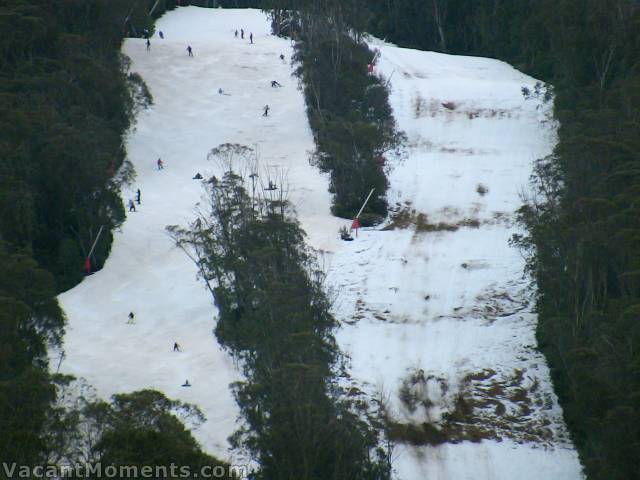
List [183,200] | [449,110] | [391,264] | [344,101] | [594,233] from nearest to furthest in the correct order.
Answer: [594,233], [391,264], [183,200], [344,101], [449,110]

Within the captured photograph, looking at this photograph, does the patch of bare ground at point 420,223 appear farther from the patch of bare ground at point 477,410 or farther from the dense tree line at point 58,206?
the patch of bare ground at point 477,410

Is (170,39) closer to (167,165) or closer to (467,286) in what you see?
(167,165)

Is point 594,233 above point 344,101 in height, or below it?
above

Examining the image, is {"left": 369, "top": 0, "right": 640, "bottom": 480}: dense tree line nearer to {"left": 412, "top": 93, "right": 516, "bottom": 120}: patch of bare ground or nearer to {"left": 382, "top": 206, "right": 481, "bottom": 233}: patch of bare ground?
{"left": 382, "top": 206, "right": 481, "bottom": 233}: patch of bare ground

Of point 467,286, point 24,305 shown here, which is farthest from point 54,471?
point 467,286

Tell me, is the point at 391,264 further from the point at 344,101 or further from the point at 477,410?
the point at 344,101

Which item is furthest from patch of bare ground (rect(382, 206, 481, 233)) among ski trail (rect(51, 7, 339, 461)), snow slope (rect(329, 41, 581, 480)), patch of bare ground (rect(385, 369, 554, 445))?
patch of bare ground (rect(385, 369, 554, 445))

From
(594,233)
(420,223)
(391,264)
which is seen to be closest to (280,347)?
(594,233)
